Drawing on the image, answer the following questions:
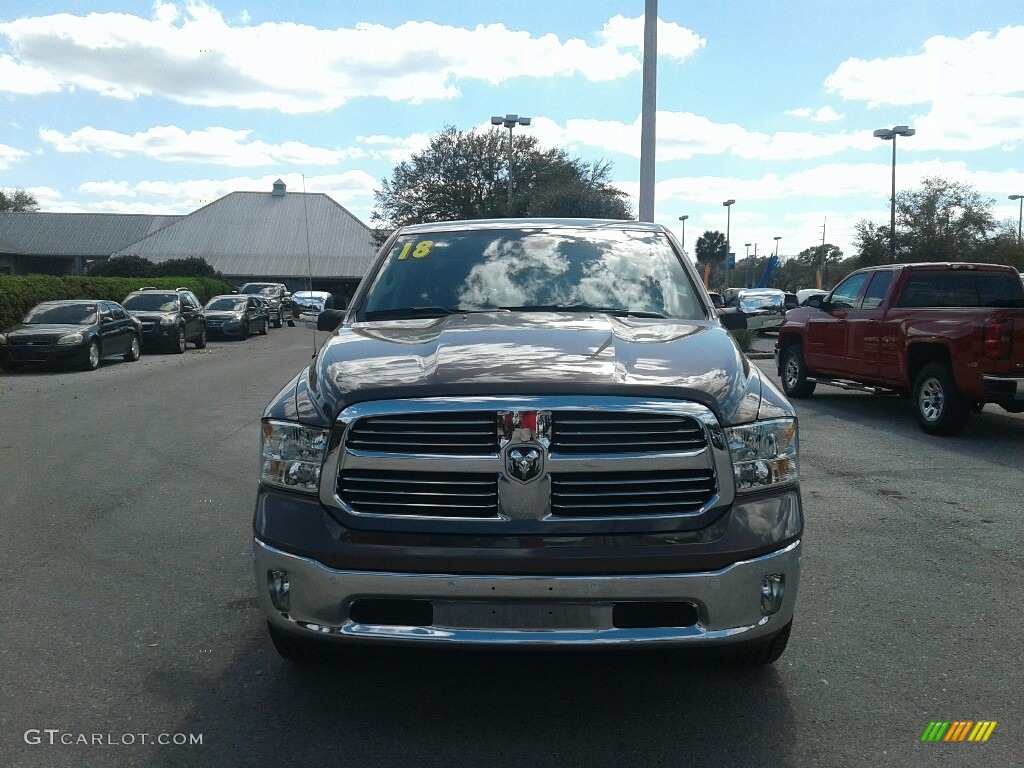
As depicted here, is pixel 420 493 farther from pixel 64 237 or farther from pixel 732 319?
pixel 64 237

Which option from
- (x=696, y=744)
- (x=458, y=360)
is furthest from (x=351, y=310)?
(x=696, y=744)

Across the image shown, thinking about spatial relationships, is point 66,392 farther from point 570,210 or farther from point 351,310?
point 570,210

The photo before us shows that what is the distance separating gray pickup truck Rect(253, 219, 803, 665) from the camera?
338cm

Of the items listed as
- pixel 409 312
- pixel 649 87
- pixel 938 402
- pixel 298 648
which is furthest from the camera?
pixel 649 87

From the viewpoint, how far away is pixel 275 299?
4306cm

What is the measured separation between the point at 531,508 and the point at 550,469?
15 centimetres

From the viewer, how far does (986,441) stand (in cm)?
1091

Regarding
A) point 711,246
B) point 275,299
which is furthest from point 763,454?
point 711,246

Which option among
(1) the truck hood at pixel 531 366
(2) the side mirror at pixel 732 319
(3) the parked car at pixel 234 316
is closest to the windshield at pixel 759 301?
(3) the parked car at pixel 234 316

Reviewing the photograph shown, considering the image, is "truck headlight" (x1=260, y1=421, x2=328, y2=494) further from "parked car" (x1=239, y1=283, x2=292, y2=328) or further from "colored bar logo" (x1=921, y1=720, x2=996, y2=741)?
"parked car" (x1=239, y1=283, x2=292, y2=328)

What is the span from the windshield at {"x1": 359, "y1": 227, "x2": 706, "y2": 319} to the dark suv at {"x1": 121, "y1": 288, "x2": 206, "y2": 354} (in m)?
22.4

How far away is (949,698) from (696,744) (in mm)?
1154

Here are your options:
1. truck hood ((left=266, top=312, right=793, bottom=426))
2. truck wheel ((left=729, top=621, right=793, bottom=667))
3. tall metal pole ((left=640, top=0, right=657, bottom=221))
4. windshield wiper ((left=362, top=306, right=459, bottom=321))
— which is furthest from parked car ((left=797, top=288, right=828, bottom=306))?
truck wheel ((left=729, top=621, right=793, bottom=667))

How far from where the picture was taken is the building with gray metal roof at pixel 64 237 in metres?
82.6
